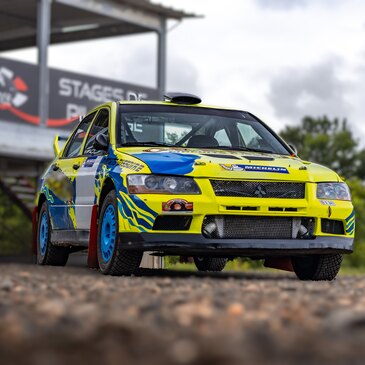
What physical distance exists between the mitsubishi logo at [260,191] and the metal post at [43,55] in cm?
1280

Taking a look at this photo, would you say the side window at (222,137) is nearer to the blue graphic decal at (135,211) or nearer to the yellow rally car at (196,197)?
the yellow rally car at (196,197)

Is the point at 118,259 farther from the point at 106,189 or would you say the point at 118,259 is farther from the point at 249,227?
the point at 249,227

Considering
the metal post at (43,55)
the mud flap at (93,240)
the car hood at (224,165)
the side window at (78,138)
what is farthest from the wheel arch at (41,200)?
the metal post at (43,55)

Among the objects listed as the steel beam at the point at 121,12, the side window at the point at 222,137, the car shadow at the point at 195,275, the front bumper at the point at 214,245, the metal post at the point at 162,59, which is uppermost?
the steel beam at the point at 121,12

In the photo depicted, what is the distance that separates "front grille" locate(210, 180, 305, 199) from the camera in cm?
786

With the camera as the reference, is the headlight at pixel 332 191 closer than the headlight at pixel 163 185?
No

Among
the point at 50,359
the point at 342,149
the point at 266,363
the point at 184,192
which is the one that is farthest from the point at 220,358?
the point at 342,149

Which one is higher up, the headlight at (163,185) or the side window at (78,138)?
the side window at (78,138)

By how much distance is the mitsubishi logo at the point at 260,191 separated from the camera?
26.1 feet

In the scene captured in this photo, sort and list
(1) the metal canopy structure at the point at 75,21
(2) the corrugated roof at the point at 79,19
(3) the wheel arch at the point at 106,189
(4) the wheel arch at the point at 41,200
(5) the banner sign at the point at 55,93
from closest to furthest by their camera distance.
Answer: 1. (3) the wheel arch at the point at 106,189
2. (4) the wheel arch at the point at 41,200
3. (5) the banner sign at the point at 55,93
4. (1) the metal canopy structure at the point at 75,21
5. (2) the corrugated roof at the point at 79,19

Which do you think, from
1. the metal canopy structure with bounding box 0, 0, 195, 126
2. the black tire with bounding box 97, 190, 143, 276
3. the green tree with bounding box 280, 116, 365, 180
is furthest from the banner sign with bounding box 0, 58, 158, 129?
the green tree with bounding box 280, 116, 365, 180

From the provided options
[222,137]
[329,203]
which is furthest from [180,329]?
[222,137]

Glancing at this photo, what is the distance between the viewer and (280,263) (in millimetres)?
9078

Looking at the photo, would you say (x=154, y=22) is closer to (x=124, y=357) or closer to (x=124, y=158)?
(x=124, y=158)
